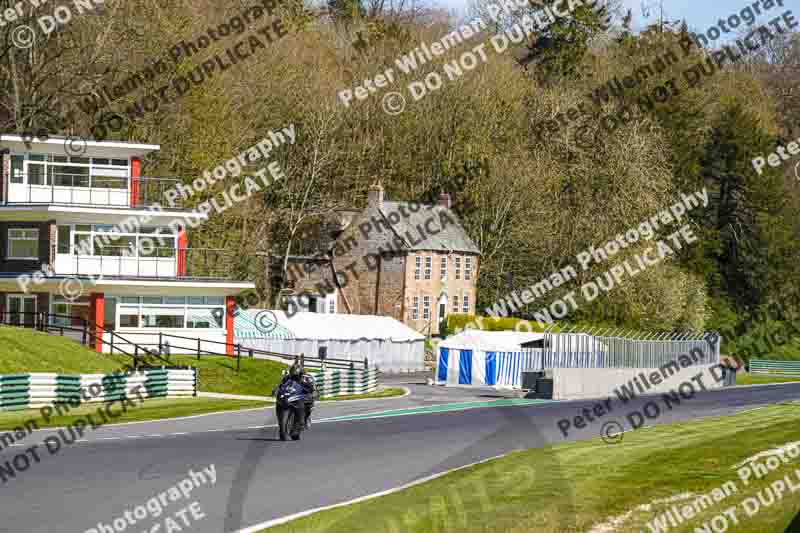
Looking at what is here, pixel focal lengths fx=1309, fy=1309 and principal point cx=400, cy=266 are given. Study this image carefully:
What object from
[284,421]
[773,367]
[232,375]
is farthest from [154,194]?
[773,367]

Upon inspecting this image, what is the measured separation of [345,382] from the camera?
53.4 metres

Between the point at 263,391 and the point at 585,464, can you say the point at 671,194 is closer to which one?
the point at 263,391

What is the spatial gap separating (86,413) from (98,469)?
15.1m

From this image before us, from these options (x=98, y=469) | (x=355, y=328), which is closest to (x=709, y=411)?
(x=98, y=469)

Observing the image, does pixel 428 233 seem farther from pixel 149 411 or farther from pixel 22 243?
pixel 149 411

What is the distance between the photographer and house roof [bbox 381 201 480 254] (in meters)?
86.5

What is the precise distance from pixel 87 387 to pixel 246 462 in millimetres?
17311

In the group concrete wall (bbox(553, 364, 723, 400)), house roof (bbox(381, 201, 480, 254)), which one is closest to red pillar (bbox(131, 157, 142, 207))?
concrete wall (bbox(553, 364, 723, 400))

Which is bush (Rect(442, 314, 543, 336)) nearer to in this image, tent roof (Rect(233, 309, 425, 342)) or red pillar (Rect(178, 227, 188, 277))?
tent roof (Rect(233, 309, 425, 342))

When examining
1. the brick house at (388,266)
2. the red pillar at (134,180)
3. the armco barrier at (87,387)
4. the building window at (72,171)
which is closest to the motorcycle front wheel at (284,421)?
the armco barrier at (87,387)

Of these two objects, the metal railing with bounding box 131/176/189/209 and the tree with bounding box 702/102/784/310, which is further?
the tree with bounding box 702/102/784/310

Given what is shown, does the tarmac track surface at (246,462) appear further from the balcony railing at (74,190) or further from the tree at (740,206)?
the tree at (740,206)

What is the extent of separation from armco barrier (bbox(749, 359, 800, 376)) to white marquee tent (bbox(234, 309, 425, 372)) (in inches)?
1100

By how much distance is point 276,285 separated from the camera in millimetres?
84500
